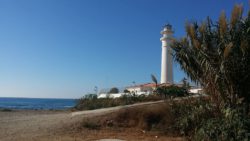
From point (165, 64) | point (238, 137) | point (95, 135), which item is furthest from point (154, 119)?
point (165, 64)

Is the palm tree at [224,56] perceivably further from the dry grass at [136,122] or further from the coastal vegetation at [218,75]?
the dry grass at [136,122]

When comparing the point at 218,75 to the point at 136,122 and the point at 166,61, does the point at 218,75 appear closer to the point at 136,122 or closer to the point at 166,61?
the point at 136,122

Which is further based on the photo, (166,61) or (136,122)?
(166,61)

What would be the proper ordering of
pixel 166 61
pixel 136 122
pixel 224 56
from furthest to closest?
pixel 166 61, pixel 136 122, pixel 224 56

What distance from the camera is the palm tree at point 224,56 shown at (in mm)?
11555

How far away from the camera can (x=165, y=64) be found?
41.7 m

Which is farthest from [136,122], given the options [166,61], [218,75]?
[166,61]

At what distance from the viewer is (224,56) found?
447 inches

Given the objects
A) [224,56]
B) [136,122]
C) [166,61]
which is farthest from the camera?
[166,61]

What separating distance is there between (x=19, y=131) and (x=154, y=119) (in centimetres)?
632

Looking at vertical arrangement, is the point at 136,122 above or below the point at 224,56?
below

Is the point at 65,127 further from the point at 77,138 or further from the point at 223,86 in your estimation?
the point at 223,86

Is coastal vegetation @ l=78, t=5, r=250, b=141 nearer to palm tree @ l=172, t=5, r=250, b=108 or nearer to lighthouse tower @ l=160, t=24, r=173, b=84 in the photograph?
palm tree @ l=172, t=5, r=250, b=108

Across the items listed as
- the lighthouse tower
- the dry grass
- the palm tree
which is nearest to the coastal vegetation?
the palm tree
